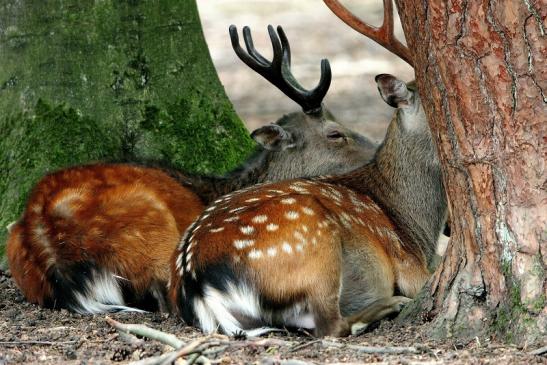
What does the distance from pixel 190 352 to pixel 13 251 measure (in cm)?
235

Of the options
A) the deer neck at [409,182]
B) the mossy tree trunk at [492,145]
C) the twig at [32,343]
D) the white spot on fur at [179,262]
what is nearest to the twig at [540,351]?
the mossy tree trunk at [492,145]

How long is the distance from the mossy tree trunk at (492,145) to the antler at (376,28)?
1.11 m

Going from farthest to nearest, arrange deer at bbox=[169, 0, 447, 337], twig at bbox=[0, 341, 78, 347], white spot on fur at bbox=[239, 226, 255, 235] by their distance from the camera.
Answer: white spot on fur at bbox=[239, 226, 255, 235]
deer at bbox=[169, 0, 447, 337]
twig at bbox=[0, 341, 78, 347]

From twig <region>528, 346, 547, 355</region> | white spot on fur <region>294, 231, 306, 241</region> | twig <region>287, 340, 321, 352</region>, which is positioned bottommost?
twig <region>287, 340, 321, 352</region>

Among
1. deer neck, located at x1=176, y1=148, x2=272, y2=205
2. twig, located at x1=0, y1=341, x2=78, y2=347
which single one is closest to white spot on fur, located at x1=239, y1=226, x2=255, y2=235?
twig, located at x1=0, y1=341, x2=78, y2=347

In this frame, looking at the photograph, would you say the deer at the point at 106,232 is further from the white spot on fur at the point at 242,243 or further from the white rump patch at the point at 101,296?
the white spot on fur at the point at 242,243

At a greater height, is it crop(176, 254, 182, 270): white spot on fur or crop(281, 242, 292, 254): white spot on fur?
crop(281, 242, 292, 254): white spot on fur

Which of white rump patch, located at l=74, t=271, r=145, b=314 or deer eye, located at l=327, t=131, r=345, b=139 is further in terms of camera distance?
deer eye, located at l=327, t=131, r=345, b=139

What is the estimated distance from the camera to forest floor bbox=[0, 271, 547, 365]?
12.1 ft

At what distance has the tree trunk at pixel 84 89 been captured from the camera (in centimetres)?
622

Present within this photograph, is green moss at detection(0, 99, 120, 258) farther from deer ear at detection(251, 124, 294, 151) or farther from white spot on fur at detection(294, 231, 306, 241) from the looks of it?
white spot on fur at detection(294, 231, 306, 241)

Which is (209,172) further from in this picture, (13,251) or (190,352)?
(190,352)

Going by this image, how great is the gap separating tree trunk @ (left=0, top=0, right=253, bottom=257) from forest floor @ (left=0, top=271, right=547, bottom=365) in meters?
1.70

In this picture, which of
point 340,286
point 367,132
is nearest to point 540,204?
point 340,286
